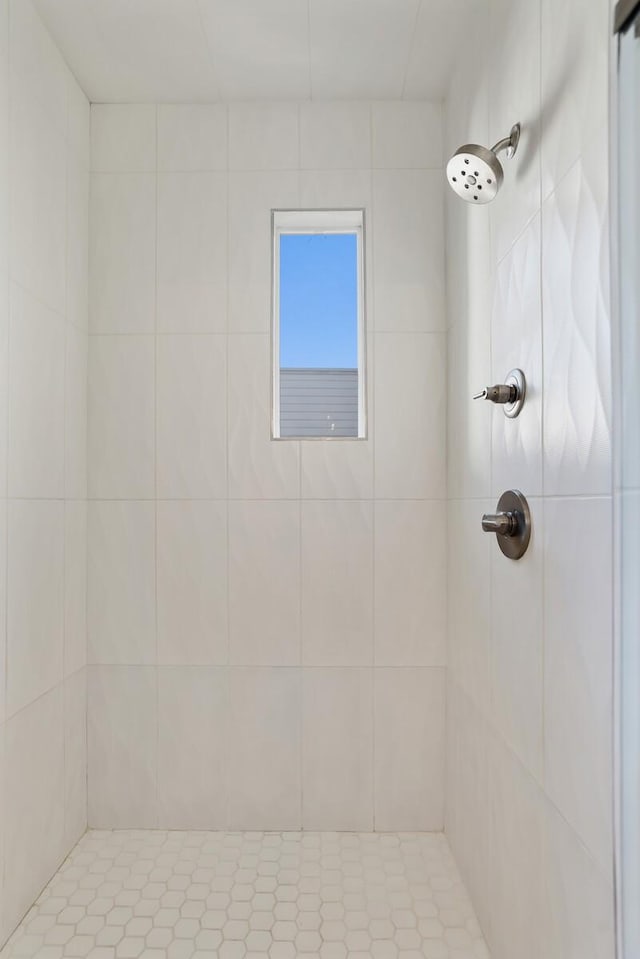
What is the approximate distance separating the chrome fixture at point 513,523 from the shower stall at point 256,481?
0.02 m

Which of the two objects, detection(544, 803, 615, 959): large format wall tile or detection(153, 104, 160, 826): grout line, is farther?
detection(153, 104, 160, 826): grout line

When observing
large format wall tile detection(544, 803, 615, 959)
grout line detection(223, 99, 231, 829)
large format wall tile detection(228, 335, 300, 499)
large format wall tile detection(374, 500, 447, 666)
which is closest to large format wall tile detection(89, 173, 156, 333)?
grout line detection(223, 99, 231, 829)

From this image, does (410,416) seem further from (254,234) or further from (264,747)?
(264,747)

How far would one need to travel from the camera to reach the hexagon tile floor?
1604 millimetres

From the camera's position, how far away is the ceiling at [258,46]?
1.79 meters

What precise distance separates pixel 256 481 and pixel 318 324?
22.8 inches

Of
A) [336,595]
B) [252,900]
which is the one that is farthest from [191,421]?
[252,900]

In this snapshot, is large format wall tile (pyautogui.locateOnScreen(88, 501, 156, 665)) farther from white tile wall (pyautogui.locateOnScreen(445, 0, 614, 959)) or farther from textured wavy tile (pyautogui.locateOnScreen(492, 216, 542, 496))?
textured wavy tile (pyautogui.locateOnScreen(492, 216, 542, 496))

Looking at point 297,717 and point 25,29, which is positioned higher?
point 25,29

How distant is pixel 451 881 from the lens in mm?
1878

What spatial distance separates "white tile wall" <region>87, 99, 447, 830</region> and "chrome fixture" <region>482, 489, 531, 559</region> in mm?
760

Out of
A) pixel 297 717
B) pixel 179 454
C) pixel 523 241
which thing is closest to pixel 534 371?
pixel 523 241

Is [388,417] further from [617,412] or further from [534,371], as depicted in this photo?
[617,412]

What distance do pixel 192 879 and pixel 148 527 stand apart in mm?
1026
